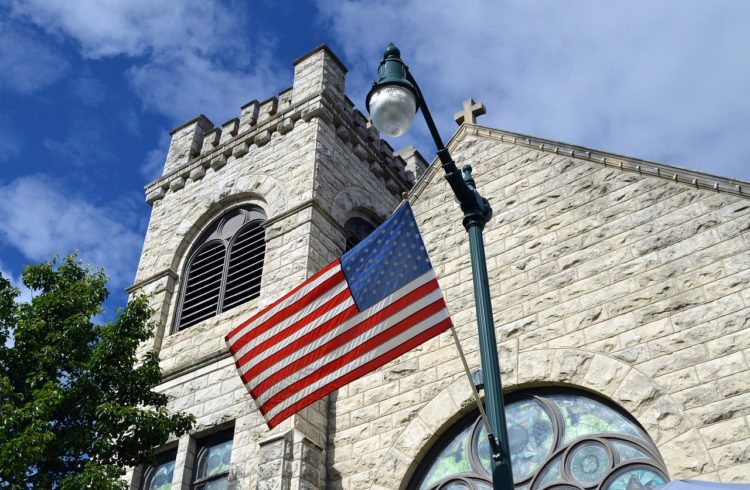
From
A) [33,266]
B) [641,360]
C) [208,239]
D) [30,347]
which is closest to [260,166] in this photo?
[208,239]

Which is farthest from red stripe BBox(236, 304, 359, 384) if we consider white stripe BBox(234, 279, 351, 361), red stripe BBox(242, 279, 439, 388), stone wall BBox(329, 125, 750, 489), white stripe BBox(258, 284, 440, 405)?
stone wall BBox(329, 125, 750, 489)

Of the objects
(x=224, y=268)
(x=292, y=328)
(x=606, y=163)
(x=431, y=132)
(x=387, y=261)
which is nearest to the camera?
(x=431, y=132)

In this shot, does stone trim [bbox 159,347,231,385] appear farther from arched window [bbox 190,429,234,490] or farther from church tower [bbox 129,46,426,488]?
arched window [bbox 190,429,234,490]

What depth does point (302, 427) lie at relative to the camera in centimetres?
1077

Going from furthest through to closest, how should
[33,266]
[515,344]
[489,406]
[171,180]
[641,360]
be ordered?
[171,180] → [33,266] → [515,344] → [641,360] → [489,406]

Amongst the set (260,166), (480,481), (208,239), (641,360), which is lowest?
(480,481)

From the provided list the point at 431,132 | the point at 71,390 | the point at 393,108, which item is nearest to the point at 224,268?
the point at 71,390

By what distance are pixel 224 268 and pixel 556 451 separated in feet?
26.0

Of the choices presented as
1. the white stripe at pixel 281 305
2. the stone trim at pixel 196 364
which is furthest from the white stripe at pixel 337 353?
→ the stone trim at pixel 196 364

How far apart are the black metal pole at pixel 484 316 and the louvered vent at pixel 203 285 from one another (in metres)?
7.95

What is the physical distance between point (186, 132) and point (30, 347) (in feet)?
31.6

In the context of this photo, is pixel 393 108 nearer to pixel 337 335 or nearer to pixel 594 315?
pixel 337 335

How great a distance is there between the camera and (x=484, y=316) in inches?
272

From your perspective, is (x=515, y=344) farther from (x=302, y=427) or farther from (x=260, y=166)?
(x=260, y=166)
